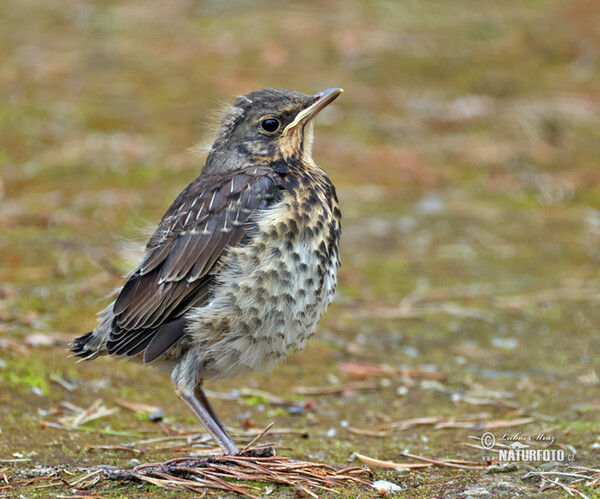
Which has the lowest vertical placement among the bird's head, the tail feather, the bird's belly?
the tail feather

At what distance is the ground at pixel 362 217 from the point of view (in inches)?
186

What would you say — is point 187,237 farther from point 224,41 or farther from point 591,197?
point 224,41

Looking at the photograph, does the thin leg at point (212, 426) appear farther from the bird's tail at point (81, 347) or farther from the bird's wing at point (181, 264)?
the bird's tail at point (81, 347)

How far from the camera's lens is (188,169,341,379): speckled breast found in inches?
158

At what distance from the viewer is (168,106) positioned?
399 inches

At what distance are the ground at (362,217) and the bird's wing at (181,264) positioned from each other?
1.94 ft

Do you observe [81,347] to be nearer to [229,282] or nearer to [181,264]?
[181,264]

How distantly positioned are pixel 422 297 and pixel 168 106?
452 cm

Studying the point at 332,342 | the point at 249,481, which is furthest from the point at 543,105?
the point at 249,481
